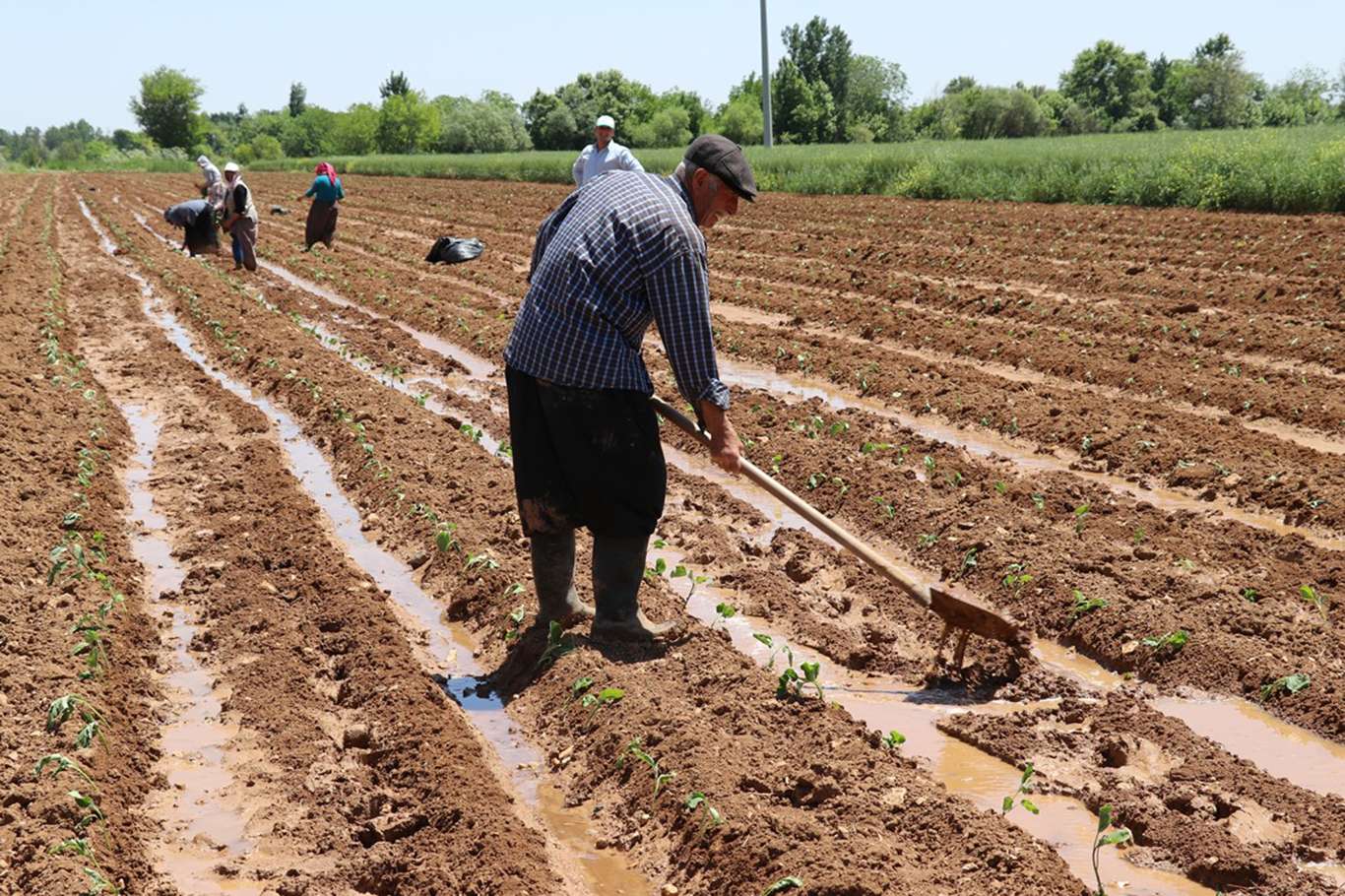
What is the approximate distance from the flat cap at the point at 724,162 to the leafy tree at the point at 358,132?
284 feet

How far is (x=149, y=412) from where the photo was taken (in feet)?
32.3

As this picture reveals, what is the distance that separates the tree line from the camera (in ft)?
225

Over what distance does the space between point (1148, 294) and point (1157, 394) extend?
3938 mm

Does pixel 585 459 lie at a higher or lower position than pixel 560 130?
lower

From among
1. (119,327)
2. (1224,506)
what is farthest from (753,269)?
(1224,506)

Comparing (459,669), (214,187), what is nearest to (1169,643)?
(459,669)

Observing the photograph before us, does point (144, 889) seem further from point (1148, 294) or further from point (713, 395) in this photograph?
point (1148, 294)

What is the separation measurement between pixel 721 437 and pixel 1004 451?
13.3 ft

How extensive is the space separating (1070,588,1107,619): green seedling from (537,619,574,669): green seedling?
2.10 m

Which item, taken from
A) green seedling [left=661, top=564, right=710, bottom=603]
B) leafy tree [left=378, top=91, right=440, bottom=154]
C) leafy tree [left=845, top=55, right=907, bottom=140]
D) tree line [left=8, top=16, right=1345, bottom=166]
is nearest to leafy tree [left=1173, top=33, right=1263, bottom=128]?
tree line [left=8, top=16, right=1345, bottom=166]

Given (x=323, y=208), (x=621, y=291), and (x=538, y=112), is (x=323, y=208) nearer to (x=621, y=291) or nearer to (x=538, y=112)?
(x=621, y=291)

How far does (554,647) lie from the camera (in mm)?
5070

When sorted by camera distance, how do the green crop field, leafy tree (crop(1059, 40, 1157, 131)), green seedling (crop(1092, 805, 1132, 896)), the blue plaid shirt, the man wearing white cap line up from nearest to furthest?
green seedling (crop(1092, 805, 1132, 896))
the blue plaid shirt
the man wearing white cap
the green crop field
leafy tree (crop(1059, 40, 1157, 131))

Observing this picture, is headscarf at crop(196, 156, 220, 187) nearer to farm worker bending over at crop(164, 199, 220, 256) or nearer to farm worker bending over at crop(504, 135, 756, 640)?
farm worker bending over at crop(164, 199, 220, 256)
